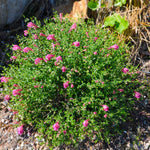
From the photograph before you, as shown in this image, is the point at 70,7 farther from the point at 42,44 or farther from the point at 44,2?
the point at 42,44

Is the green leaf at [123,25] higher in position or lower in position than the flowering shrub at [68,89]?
higher

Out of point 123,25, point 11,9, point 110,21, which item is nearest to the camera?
point 123,25

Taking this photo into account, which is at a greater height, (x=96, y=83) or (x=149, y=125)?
(x=96, y=83)

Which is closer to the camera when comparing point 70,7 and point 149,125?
point 149,125

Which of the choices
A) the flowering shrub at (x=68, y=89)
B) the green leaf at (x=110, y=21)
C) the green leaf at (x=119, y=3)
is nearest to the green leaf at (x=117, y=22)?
the green leaf at (x=110, y=21)

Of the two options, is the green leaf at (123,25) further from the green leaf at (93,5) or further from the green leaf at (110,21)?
the green leaf at (93,5)

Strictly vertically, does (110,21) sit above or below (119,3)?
below

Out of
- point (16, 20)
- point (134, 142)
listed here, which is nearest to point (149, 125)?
point (134, 142)

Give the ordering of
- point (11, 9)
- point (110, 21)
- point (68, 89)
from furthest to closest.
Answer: point (11, 9) → point (110, 21) → point (68, 89)

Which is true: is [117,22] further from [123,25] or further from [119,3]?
[119,3]

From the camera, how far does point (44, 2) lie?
439 centimetres

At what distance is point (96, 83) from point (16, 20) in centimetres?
284

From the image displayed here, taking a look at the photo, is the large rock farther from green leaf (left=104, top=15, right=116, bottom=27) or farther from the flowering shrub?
green leaf (left=104, top=15, right=116, bottom=27)

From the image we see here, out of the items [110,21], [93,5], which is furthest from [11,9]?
[110,21]
